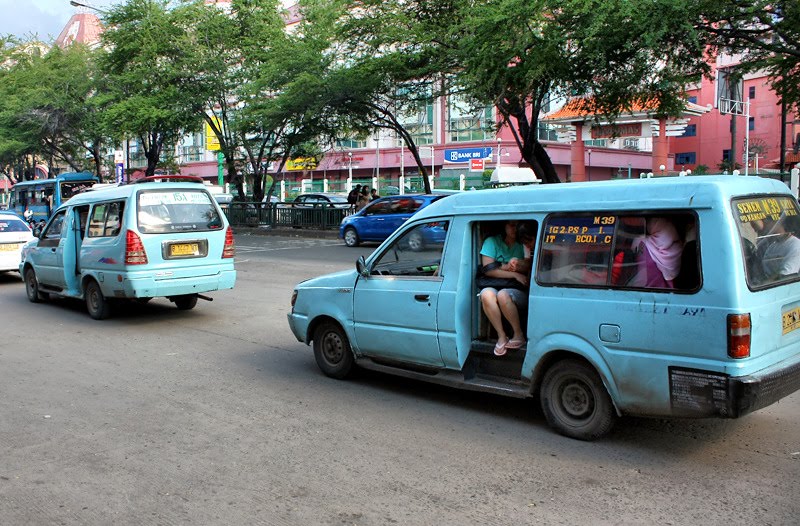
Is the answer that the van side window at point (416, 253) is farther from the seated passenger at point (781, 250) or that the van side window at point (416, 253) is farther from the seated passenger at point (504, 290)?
the seated passenger at point (781, 250)

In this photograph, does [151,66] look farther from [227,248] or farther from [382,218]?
[227,248]

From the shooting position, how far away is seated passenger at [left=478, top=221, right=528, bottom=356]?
18.6 feet

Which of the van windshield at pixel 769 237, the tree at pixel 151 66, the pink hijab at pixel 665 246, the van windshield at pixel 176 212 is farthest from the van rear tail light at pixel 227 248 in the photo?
the tree at pixel 151 66

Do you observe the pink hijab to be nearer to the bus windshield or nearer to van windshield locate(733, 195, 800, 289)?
van windshield locate(733, 195, 800, 289)

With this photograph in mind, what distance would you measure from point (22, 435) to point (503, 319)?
12.6 ft

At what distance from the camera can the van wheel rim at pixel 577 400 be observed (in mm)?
5262

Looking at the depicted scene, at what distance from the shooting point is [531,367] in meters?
5.45

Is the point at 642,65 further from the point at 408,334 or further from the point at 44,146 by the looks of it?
the point at 44,146

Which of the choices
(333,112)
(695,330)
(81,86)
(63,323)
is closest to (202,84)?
(333,112)

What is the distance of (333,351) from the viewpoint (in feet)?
23.8

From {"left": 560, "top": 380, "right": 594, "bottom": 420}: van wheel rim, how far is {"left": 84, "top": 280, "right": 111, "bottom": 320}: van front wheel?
7.63 meters

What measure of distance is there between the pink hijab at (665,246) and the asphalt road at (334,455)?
1.29 metres

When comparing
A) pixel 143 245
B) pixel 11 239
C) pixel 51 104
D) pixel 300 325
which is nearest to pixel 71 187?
pixel 51 104

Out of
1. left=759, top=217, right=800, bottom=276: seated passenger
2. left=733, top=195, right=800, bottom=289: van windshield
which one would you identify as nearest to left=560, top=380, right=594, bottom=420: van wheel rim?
left=733, top=195, right=800, bottom=289: van windshield
